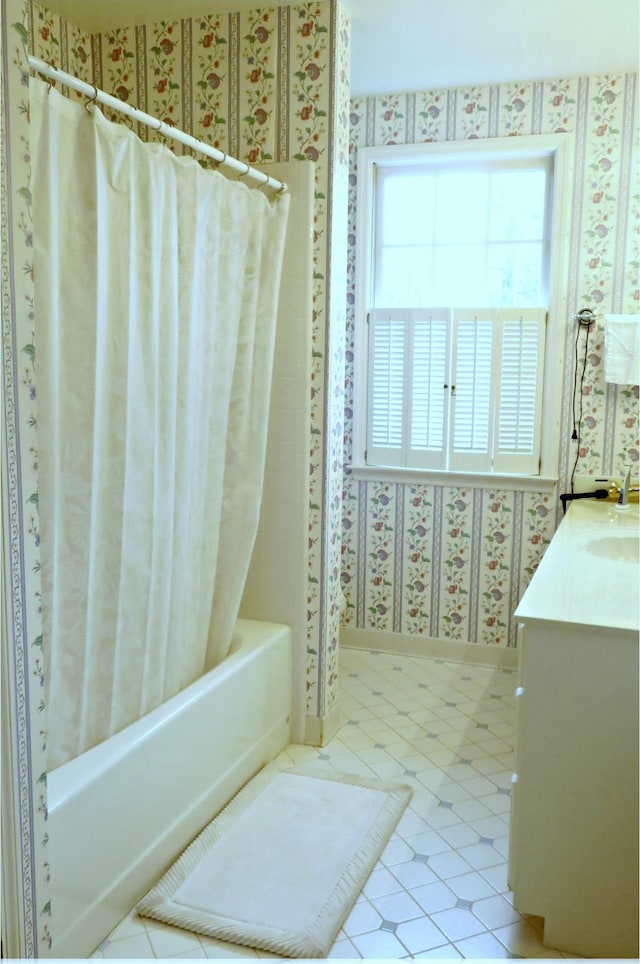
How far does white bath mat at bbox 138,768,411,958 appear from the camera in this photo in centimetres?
192

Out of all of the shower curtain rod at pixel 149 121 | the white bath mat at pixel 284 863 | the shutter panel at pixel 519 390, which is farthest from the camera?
the shutter panel at pixel 519 390

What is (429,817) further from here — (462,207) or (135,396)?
(462,207)

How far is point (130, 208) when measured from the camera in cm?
194

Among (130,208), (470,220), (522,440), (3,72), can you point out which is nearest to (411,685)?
(522,440)

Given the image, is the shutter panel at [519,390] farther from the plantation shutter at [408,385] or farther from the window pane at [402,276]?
the window pane at [402,276]

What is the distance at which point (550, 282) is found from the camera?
3.34m

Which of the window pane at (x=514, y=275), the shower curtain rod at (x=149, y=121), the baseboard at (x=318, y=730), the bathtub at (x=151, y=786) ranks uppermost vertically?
the shower curtain rod at (x=149, y=121)

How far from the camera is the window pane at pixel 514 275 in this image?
3.42 m

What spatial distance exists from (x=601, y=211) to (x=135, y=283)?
2.10 metres

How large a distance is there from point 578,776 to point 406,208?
2576mm

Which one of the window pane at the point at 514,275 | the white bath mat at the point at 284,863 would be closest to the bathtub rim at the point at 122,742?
the white bath mat at the point at 284,863

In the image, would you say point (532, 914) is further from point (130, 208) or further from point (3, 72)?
point (3, 72)

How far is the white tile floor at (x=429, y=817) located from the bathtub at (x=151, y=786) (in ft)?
0.41

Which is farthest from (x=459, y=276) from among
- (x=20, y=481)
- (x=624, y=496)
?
(x=20, y=481)
